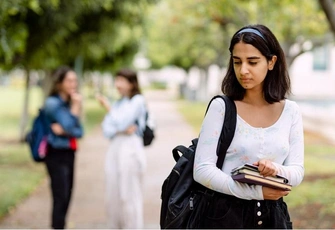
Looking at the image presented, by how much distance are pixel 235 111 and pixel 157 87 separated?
8013 centimetres

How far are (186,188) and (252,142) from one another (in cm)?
35

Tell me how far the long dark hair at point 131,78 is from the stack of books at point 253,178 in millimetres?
4067

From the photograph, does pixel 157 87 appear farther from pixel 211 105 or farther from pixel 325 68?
pixel 211 105

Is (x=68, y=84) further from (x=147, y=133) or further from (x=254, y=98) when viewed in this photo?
(x=254, y=98)

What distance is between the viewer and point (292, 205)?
930 cm

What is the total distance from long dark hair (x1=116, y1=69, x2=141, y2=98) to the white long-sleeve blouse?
393 cm

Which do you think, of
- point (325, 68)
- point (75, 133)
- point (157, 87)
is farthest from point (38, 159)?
point (157, 87)

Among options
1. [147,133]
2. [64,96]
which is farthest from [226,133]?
[64,96]

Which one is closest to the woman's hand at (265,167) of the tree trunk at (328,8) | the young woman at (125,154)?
the young woman at (125,154)

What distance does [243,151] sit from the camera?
2871 mm

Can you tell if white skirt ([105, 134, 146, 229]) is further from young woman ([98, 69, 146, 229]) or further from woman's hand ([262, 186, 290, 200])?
→ woman's hand ([262, 186, 290, 200])

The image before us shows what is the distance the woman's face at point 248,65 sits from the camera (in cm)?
287

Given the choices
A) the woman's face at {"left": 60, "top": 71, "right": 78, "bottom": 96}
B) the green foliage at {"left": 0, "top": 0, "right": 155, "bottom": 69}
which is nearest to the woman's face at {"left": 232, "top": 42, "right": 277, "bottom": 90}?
the woman's face at {"left": 60, "top": 71, "right": 78, "bottom": 96}

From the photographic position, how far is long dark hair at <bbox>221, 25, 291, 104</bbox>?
114 inches
